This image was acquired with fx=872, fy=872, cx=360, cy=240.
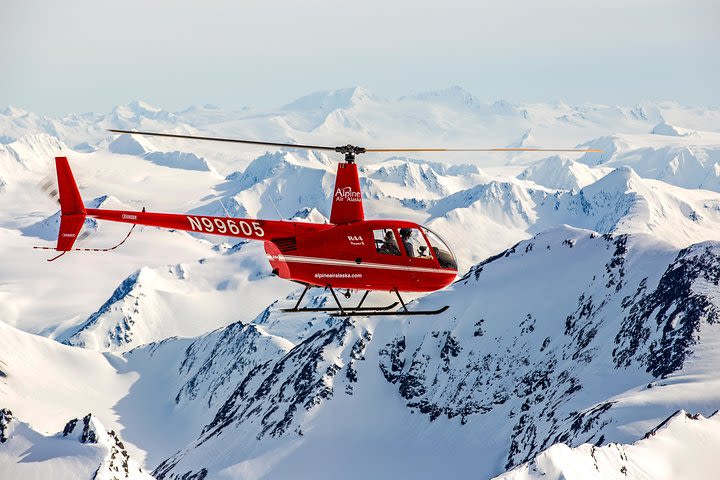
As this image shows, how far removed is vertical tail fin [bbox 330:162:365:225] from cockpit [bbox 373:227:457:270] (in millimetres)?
1848

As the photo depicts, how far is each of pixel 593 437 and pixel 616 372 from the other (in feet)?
127

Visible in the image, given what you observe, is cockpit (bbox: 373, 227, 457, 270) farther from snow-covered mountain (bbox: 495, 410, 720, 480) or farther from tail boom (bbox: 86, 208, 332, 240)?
snow-covered mountain (bbox: 495, 410, 720, 480)

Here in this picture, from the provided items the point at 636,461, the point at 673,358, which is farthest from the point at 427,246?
the point at 673,358

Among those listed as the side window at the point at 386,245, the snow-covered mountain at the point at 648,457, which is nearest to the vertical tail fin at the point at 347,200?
the side window at the point at 386,245

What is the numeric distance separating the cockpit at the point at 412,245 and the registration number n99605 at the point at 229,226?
282 inches

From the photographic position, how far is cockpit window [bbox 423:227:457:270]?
50.7m

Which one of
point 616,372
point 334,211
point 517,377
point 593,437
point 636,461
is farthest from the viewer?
point 517,377

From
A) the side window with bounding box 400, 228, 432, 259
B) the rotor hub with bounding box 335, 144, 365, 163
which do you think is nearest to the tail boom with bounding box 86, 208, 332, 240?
the rotor hub with bounding box 335, 144, 365, 163

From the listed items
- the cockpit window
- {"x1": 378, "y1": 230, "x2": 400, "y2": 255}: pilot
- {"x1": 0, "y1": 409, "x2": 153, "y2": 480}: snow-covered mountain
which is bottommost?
{"x1": 0, "y1": 409, "x2": 153, "y2": 480}: snow-covered mountain

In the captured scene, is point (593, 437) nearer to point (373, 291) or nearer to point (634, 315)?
point (634, 315)

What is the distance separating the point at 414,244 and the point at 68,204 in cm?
2106

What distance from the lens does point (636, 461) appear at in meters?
117

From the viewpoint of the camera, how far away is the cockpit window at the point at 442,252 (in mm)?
50688

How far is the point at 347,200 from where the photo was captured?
165ft
